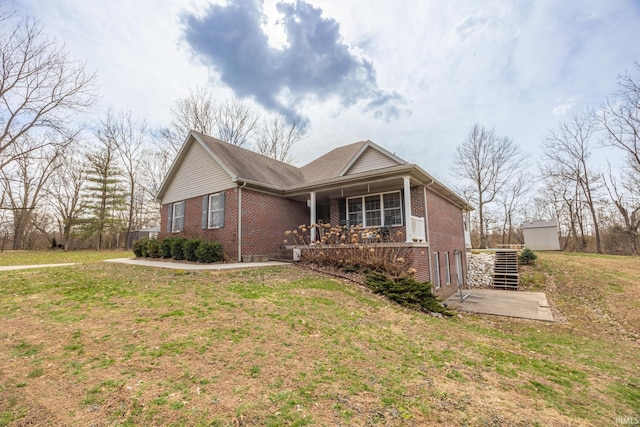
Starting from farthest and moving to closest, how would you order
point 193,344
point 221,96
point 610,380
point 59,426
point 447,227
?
point 221,96 → point 447,227 → point 610,380 → point 193,344 → point 59,426

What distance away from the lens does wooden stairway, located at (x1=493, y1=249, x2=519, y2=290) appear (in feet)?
50.0

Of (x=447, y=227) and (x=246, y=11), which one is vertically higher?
(x=246, y=11)

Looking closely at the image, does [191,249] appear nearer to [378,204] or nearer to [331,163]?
[378,204]

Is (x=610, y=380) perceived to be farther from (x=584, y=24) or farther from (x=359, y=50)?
(x=359, y=50)

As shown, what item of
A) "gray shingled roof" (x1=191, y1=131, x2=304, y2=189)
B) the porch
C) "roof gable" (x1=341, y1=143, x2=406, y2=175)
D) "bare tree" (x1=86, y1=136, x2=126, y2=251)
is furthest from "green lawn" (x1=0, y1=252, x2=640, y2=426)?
"bare tree" (x1=86, y1=136, x2=126, y2=251)

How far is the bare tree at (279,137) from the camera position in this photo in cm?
2777

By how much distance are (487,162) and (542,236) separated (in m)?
8.59

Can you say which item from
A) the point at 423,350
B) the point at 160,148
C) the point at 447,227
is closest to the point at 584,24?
the point at 447,227

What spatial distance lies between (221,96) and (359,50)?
14.8 m

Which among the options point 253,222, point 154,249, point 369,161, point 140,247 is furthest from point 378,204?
point 140,247

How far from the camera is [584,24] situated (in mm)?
9297

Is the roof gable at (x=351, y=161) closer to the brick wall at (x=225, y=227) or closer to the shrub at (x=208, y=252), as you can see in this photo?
the brick wall at (x=225, y=227)

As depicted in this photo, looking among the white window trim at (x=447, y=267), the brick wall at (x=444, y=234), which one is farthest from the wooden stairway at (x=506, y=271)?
the white window trim at (x=447, y=267)

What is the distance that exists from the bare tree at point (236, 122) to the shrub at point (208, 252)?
16970mm
